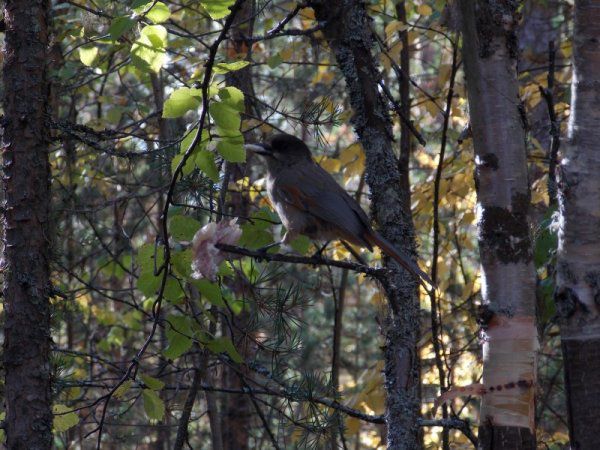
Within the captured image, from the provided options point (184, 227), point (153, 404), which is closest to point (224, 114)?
point (184, 227)

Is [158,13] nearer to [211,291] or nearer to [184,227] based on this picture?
[184,227]

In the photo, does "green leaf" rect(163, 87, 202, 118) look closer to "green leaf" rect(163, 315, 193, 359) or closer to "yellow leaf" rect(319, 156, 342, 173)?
"green leaf" rect(163, 315, 193, 359)

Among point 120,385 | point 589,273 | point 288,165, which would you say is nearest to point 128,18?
point 120,385

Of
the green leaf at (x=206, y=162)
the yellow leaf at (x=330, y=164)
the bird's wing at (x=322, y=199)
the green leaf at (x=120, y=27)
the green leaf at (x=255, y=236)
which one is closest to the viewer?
the green leaf at (x=120, y=27)

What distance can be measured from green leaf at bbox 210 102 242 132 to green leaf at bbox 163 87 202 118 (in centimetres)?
5

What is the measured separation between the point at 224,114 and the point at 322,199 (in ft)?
4.80

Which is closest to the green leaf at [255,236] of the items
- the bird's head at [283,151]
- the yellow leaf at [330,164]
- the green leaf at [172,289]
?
the green leaf at [172,289]

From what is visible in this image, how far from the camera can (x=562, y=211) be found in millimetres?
2336

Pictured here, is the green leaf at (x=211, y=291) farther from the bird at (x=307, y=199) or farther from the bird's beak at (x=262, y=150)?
the bird's beak at (x=262, y=150)

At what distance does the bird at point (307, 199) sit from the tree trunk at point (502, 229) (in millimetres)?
1045

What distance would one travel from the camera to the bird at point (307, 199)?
3.46 metres

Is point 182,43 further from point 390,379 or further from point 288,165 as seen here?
point 390,379

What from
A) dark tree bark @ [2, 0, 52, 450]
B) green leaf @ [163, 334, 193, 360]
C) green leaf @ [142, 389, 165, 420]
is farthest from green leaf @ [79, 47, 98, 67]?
green leaf @ [142, 389, 165, 420]

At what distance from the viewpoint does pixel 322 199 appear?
3.65 meters
